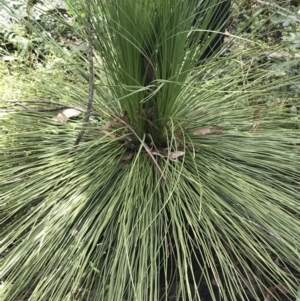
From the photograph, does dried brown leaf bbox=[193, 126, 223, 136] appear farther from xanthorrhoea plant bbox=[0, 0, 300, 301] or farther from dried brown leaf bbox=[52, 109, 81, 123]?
dried brown leaf bbox=[52, 109, 81, 123]

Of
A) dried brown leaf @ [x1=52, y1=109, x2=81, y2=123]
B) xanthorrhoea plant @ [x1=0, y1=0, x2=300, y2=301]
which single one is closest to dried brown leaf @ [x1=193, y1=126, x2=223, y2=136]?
xanthorrhoea plant @ [x1=0, y1=0, x2=300, y2=301]

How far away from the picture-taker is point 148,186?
1118 millimetres

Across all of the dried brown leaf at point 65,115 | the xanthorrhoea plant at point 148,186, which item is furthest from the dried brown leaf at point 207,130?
the dried brown leaf at point 65,115

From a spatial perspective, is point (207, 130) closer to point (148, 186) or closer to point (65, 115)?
point (148, 186)

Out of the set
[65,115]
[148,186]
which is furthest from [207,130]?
[65,115]

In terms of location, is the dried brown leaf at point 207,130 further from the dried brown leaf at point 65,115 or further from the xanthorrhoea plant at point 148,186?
the dried brown leaf at point 65,115

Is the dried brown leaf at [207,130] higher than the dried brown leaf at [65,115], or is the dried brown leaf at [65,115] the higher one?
the dried brown leaf at [65,115]

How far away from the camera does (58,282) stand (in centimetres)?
99

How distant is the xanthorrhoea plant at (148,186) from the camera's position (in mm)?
1003

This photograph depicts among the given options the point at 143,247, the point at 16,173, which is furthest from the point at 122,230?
the point at 16,173

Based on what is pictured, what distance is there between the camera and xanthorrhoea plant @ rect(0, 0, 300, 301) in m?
1.00

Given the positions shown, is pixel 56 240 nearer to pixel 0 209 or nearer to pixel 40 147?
pixel 0 209

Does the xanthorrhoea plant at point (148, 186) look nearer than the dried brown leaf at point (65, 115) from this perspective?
Yes

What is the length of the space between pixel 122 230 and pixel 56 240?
166mm
